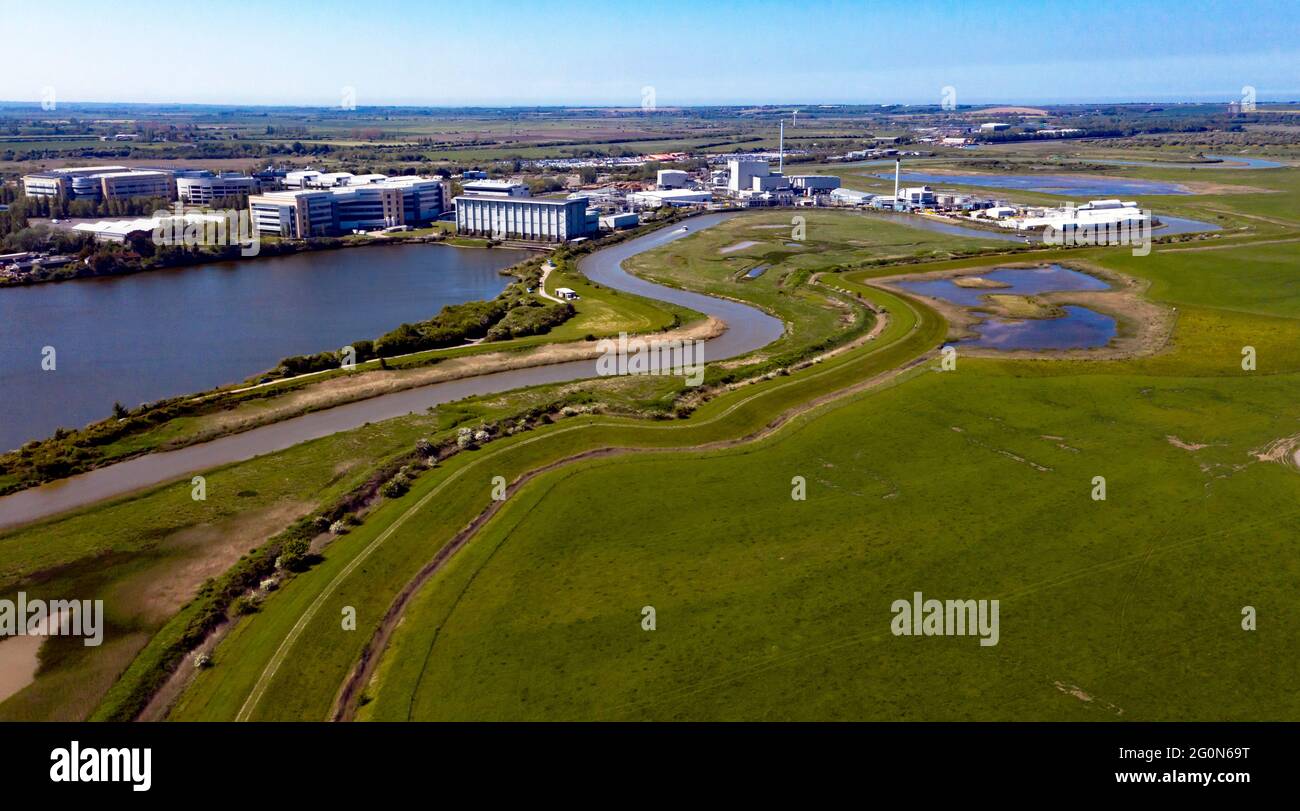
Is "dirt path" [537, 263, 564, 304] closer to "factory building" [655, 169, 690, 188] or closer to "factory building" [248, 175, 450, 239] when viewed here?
"factory building" [248, 175, 450, 239]

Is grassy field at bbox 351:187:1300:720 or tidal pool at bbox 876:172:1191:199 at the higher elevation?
tidal pool at bbox 876:172:1191:199

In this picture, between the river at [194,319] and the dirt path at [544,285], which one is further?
the dirt path at [544,285]

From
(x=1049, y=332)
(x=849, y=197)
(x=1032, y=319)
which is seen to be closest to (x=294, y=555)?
(x=1049, y=332)

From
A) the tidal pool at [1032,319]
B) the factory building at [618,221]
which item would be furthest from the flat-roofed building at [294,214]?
the tidal pool at [1032,319]

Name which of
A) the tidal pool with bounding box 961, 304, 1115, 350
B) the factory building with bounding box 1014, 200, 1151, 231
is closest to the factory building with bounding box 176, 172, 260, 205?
the tidal pool with bounding box 961, 304, 1115, 350

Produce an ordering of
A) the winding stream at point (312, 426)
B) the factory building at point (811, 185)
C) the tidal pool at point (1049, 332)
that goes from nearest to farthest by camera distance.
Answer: the winding stream at point (312, 426) < the tidal pool at point (1049, 332) < the factory building at point (811, 185)

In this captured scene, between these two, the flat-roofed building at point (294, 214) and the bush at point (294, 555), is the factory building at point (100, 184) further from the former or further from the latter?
the bush at point (294, 555)
